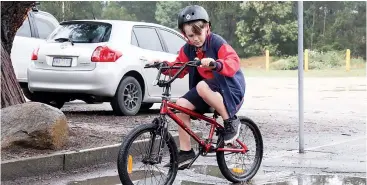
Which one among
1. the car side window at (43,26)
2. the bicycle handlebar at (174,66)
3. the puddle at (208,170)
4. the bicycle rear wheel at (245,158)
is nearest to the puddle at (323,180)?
the bicycle rear wheel at (245,158)

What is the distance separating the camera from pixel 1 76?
7328 millimetres

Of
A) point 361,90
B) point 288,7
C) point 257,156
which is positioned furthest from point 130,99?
point 288,7

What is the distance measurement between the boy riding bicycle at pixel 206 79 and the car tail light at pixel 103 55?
13.8ft

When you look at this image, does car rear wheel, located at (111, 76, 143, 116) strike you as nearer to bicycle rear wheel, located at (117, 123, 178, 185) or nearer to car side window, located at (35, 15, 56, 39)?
car side window, located at (35, 15, 56, 39)

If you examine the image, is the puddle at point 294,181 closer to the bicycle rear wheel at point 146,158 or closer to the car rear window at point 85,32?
the bicycle rear wheel at point 146,158

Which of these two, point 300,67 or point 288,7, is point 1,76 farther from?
point 288,7

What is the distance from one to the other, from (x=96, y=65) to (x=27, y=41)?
2.84 m

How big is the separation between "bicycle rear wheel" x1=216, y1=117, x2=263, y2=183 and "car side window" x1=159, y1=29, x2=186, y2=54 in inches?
206

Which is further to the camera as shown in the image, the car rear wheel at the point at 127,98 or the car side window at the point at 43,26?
the car side window at the point at 43,26

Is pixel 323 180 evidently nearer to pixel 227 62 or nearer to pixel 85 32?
pixel 227 62

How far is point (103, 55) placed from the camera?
31.7 feet

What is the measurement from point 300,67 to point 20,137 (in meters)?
3.39

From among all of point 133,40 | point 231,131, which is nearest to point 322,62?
point 133,40

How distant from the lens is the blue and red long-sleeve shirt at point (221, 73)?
533cm
